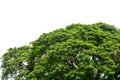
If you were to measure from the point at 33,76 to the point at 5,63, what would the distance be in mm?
11318

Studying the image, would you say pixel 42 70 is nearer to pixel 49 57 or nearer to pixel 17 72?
pixel 49 57

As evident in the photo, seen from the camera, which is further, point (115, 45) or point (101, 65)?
point (115, 45)

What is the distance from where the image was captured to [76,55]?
97.5 feet

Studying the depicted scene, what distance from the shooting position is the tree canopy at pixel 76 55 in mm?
28391

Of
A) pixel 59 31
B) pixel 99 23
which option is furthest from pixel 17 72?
pixel 99 23

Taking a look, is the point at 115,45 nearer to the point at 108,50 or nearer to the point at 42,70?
the point at 108,50

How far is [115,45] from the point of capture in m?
30.8

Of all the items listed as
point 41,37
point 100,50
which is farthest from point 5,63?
point 100,50

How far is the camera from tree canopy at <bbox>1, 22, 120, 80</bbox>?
93.1 ft

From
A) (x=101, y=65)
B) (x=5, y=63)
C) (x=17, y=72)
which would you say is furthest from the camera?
(x=5, y=63)

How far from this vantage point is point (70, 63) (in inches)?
1182

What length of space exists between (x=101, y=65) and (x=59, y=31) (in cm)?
658

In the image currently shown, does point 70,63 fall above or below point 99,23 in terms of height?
below

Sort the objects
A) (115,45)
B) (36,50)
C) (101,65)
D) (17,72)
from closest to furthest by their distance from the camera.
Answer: (101,65) → (115,45) → (36,50) → (17,72)
